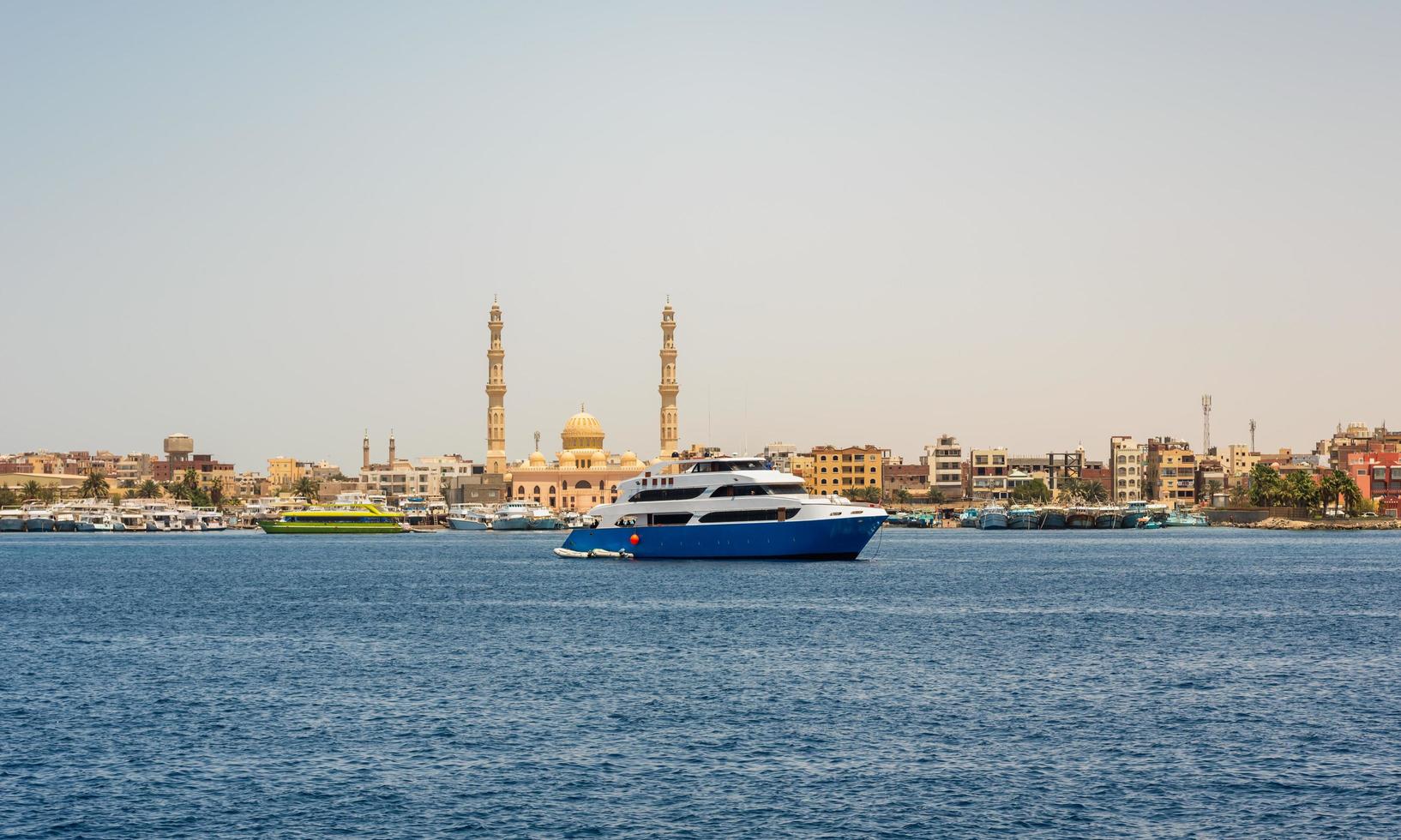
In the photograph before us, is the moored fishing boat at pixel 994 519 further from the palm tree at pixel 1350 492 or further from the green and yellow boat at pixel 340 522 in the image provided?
the green and yellow boat at pixel 340 522

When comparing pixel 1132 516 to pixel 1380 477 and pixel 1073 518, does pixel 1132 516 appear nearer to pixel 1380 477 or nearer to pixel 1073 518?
pixel 1073 518

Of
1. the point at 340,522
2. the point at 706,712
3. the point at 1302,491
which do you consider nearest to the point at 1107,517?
the point at 1302,491

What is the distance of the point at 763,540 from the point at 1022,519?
4156 inches

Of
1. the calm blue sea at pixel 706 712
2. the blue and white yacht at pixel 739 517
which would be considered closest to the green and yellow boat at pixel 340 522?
the blue and white yacht at pixel 739 517

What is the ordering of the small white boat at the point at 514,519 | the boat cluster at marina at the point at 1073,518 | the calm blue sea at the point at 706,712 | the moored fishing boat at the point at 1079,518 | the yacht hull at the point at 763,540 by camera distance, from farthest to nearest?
the small white boat at the point at 514,519 < the moored fishing boat at the point at 1079,518 < the boat cluster at marina at the point at 1073,518 < the yacht hull at the point at 763,540 < the calm blue sea at the point at 706,712

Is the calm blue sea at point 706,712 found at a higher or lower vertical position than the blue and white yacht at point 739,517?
lower

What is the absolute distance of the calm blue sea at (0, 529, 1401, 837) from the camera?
27.2 metres

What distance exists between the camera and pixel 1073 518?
194000 millimetres

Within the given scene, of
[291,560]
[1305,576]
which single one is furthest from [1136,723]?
[291,560]

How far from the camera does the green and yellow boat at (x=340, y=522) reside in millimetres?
186125

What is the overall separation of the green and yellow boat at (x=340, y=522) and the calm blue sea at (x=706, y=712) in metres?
114

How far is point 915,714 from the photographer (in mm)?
36094

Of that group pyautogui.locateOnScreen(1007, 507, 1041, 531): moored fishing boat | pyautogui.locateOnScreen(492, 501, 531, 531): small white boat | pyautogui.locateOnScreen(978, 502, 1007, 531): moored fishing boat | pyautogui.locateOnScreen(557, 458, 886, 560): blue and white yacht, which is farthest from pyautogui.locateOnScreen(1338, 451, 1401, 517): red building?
pyautogui.locateOnScreen(557, 458, 886, 560): blue and white yacht

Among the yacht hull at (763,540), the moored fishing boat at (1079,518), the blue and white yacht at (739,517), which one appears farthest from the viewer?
the moored fishing boat at (1079,518)
